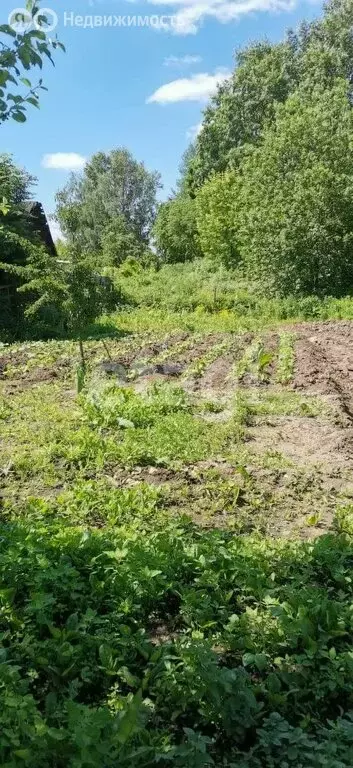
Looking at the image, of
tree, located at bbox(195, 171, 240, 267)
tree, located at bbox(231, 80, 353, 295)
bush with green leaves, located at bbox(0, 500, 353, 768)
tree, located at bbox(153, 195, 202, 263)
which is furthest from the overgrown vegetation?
tree, located at bbox(153, 195, 202, 263)

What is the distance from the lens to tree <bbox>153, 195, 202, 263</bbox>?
131 feet

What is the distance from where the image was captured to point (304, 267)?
22.6m

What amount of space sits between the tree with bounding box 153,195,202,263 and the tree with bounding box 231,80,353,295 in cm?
1529

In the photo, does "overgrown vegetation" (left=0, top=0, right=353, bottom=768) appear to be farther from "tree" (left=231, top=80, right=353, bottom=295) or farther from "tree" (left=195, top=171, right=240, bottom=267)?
"tree" (left=195, top=171, right=240, bottom=267)

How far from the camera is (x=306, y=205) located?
22016 mm

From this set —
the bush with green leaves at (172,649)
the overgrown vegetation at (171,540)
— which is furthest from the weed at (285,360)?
the bush with green leaves at (172,649)

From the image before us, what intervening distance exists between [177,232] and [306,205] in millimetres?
19811

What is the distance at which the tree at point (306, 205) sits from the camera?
21922 millimetres

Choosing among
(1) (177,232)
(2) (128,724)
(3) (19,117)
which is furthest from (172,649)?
(1) (177,232)

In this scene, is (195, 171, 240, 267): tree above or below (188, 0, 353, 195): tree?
below

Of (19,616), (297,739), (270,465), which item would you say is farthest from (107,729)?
(270,465)

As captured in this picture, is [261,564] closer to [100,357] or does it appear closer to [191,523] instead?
[191,523]

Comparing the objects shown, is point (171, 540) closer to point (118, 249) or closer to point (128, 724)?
point (128, 724)

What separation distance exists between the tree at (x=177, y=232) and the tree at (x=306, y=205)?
50.2ft
